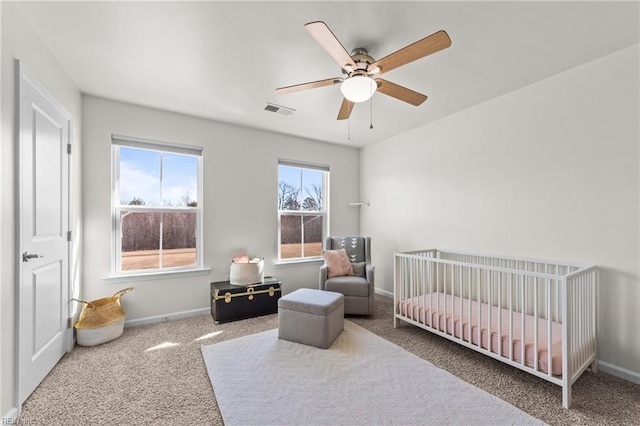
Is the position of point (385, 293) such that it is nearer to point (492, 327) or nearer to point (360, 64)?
point (492, 327)

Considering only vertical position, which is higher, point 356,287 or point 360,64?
point 360,64

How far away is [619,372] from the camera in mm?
2006

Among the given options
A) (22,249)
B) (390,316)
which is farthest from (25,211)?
(390,316)

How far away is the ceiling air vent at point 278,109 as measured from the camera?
2969mm

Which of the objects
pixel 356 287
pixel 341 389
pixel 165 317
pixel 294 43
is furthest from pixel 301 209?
pixel 341 389

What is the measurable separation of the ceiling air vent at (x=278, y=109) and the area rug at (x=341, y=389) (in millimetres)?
2351

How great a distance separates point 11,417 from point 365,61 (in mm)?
2907

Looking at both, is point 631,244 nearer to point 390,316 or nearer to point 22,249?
point 390,316

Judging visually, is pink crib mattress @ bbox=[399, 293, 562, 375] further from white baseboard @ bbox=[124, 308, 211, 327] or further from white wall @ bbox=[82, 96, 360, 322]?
white baseboard @ bbox=[124, 308, 211, 327]

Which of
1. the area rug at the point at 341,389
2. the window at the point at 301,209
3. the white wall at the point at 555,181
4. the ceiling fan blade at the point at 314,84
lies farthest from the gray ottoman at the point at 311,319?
the ceiling fan blade at the point at 314,84

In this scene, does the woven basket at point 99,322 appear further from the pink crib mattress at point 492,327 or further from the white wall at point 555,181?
the white wall at point 555,181

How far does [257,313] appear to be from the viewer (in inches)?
126

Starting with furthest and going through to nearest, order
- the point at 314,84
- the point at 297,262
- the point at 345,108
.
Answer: the point at 297,262 → the point at 345,108 → the point at 314,84

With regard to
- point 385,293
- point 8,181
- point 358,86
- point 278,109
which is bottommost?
point 385,293
